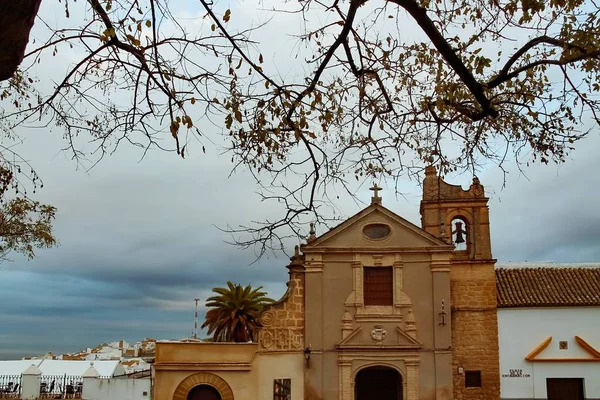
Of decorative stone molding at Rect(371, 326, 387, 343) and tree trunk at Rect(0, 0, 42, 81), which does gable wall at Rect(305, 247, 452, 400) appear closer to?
decorative stone molding at Rect(371, 326, 387, 343)

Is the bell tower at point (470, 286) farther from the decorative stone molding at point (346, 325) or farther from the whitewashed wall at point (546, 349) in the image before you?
the decorative stone molding at point (346, 325)

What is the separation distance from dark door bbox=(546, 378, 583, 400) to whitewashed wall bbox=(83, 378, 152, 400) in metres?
14.9

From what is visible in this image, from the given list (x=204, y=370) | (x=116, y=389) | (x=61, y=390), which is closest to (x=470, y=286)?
(x=204, y=370)

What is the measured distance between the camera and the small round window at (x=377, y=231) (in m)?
22.5

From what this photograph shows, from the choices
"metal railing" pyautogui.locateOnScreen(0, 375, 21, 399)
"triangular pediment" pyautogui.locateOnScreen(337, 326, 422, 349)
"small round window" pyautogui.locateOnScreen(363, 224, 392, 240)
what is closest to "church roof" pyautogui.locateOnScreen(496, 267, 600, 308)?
"triangular pediment" pyautogui.locateOnScreen(337, 326, 422, 349)

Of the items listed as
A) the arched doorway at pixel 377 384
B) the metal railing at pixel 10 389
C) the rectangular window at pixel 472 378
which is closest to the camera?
the rectangular window at pixel 472 378

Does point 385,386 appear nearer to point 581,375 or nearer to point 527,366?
point 527,366

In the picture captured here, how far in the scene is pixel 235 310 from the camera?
27.6 metres

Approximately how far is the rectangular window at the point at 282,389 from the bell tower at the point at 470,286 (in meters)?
5.30

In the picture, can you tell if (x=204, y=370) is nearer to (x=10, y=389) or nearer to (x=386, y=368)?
(x=386, y=368)

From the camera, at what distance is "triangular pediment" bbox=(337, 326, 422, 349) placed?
70.8ft

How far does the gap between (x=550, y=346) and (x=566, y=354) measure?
1.79 feet

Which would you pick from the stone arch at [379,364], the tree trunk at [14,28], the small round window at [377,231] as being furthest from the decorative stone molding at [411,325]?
the tree trunk at [14,28]

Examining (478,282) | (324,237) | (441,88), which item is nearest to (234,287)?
(324,237)
